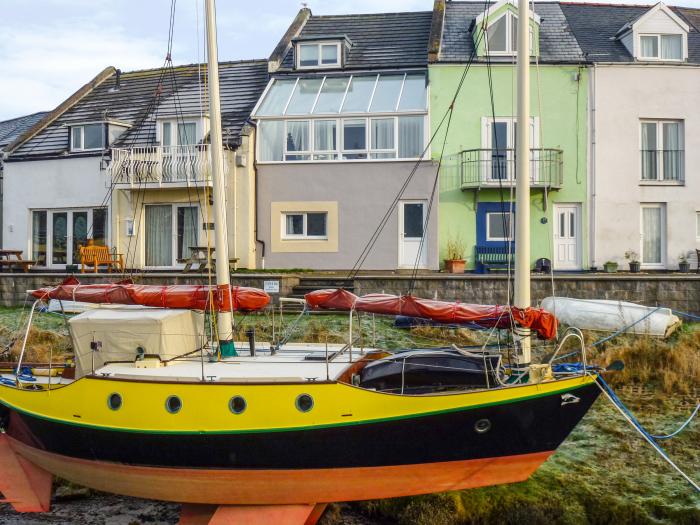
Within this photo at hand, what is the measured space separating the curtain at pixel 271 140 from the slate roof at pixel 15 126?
41.8ft

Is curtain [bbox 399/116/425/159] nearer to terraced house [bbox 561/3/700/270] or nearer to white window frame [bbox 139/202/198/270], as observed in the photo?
terraced house [bbox 561/3/700/270]

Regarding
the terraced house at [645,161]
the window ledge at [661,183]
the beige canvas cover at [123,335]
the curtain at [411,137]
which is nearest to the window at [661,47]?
the terraced house at [645,161]

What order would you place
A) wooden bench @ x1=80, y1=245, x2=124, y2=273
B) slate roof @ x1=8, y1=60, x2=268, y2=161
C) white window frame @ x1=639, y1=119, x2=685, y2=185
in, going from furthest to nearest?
1. slate roof @ x1=8, y1=60, x2=268, y2=161
2. white window frame @ x1=639, y1=119, x2=685, y2=185
3. wooden bench @ x1=80, y1=245, x2=124, y2=273

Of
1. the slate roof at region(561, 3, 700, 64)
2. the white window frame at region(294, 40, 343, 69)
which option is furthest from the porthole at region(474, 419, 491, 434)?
the white window frame at region(294, 40, 343, 69)

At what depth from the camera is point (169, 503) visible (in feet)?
40.6

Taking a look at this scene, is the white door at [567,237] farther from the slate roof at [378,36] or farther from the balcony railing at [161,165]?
the balcony railing at [161,165]

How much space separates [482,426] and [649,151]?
1801 centimetres

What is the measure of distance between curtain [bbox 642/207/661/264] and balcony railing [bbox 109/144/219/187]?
14.9 metres

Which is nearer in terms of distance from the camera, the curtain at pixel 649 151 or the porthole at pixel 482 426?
the porthole at pixel 482 426

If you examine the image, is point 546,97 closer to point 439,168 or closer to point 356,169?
point 439,168

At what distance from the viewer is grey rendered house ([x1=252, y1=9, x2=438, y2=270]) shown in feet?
82.3

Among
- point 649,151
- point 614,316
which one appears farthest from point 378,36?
point 614,316

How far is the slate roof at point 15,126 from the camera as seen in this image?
107ft

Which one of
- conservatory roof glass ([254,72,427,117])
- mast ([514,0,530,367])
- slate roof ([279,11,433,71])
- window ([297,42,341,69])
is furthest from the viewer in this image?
window ([297,42,341,69])
